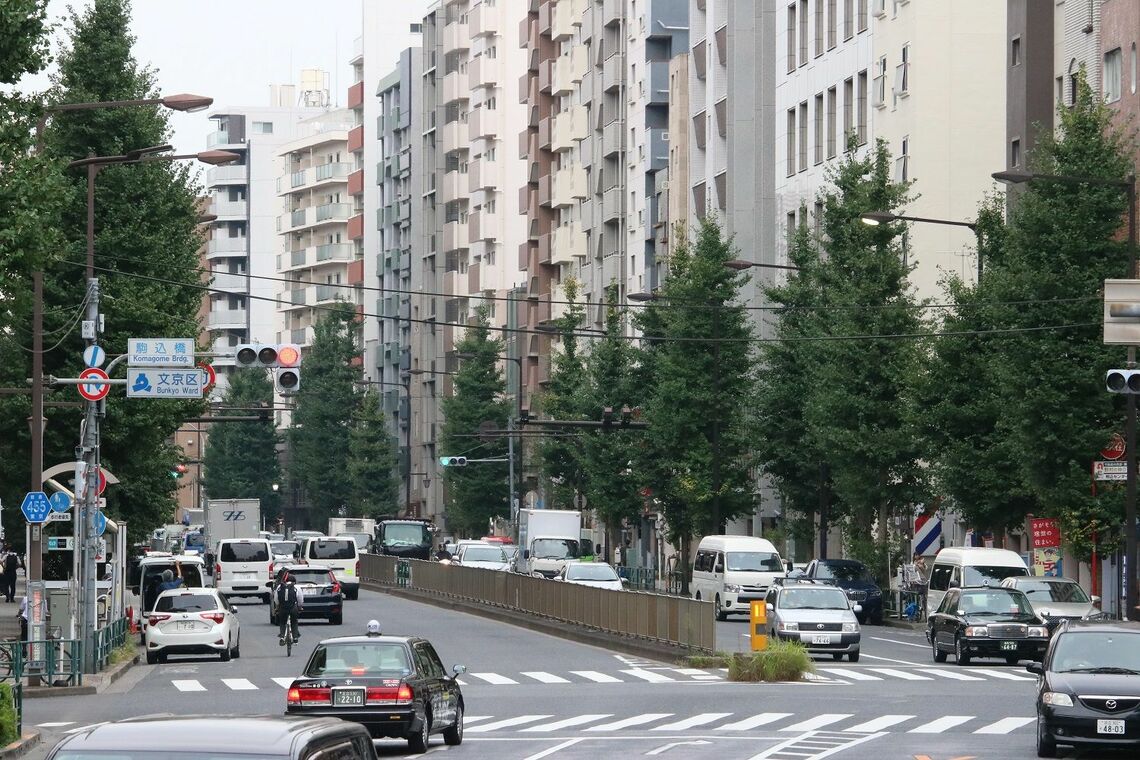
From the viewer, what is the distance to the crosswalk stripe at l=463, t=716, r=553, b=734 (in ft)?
93.0

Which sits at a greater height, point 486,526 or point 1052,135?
point 1052,135

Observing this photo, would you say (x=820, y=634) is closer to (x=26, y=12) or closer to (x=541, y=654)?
(x=541, y=654)

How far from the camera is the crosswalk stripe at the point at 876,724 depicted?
26783mm

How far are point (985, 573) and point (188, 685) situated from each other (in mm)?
18297

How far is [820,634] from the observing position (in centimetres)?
4247

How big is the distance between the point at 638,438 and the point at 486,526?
38292 millimetres

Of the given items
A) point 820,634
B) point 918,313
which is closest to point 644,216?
point 918,313

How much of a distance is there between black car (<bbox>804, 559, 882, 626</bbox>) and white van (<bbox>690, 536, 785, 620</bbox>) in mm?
1103

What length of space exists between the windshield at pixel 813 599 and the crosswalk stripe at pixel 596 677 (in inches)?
189

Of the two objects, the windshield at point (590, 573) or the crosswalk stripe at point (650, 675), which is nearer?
the crosswalk stripe at point (650, 675)

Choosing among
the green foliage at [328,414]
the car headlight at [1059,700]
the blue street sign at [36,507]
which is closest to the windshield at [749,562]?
the blue street sign at [36,507]

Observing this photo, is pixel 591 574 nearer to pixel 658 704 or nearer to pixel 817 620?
pixel 817 620

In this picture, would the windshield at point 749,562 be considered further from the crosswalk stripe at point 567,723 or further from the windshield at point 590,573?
the crosswalk stripe at point 567,723

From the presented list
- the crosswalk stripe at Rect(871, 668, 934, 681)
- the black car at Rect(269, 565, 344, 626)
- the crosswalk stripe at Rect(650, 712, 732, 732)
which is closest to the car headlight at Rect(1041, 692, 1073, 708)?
the crosswalk stripe at Rect(650, 712, 732, 732)
